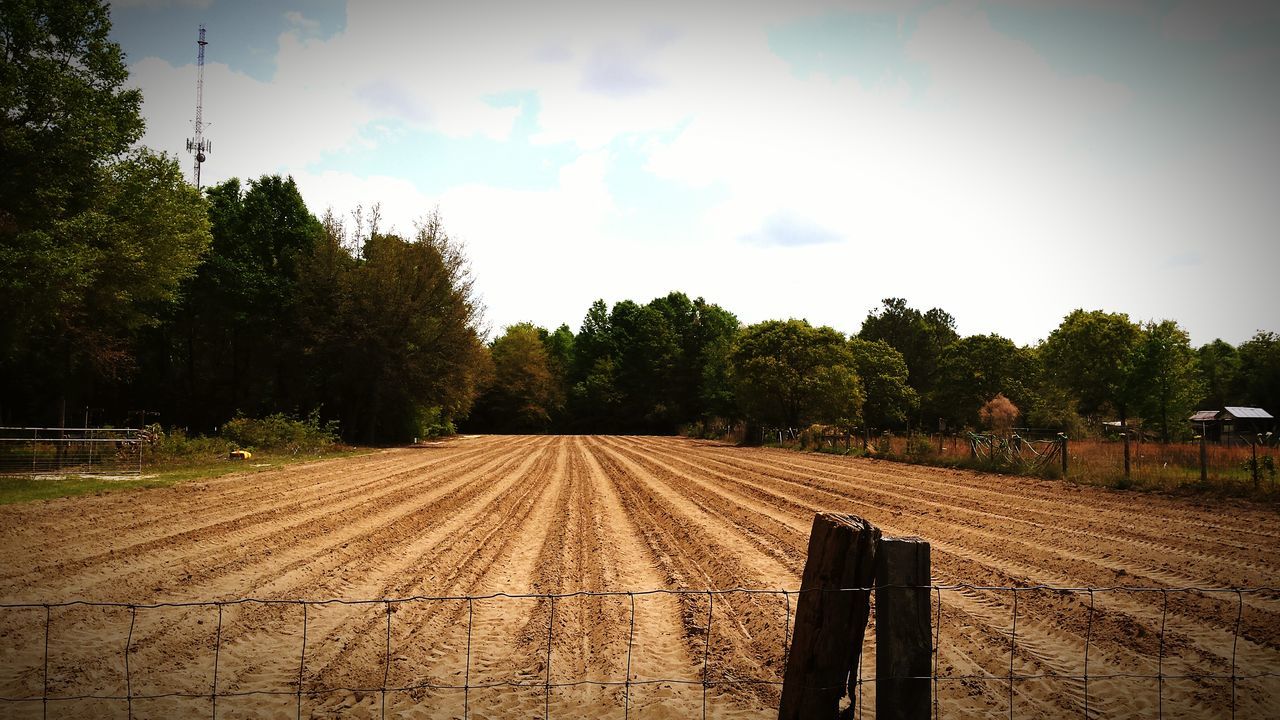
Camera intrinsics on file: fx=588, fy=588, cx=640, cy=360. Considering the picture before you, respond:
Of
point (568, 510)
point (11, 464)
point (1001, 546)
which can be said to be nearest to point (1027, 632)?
point (1001, 546)

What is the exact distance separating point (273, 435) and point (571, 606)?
79.9 ft

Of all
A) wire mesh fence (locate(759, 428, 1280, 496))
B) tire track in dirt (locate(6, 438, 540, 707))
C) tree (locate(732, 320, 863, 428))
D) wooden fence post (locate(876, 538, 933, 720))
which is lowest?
tire track in dirt (locate(6, 438, 540, 707))

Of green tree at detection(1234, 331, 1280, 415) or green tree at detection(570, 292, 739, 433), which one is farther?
green tree at detection(570, 292, 739, 433)

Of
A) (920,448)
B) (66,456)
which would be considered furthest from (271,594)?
(920,448)

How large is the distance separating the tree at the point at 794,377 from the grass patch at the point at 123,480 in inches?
1154

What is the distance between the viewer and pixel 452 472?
65.7 ft

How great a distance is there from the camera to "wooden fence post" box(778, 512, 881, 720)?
9.11 ft

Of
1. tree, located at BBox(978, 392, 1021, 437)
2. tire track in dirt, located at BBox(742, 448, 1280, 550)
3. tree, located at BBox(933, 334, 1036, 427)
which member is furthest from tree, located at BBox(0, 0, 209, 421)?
tree, located at BBox(933, 334, 1036, 427)

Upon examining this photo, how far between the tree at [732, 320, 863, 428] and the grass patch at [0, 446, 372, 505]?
29.3 m

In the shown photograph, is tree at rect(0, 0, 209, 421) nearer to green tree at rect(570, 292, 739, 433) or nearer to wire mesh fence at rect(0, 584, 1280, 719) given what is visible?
wire mesh fence at rect(0, 584, 1280, 719)

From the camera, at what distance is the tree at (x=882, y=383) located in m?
60.0

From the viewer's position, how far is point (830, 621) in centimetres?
281

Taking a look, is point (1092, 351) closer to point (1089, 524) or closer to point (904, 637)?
point (1089, 524)

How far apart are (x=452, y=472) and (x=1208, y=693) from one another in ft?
62.0
